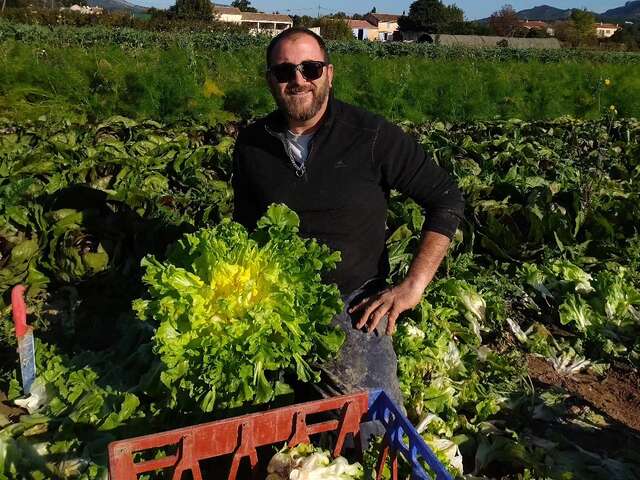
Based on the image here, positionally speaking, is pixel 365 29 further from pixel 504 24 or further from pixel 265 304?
pixel 265 304

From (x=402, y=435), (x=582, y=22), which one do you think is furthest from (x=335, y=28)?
(x=402, y=435)

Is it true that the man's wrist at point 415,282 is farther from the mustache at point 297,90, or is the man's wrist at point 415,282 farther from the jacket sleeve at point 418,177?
the mustache at point 297,90

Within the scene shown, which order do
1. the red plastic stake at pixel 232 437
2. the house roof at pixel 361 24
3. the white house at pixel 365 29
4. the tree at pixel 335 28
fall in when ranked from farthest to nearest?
the white house at pixel 365 29 → the house roof at pixel 361 24 → the tree at pixel 335 28 → the red plastic stake at pixel 232 437

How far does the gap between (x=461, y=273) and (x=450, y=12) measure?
115 meters

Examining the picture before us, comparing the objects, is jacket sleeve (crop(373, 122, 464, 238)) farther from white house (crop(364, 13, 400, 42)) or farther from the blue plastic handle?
white house (crop(364, 13, 400, 42))

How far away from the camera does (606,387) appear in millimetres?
3992

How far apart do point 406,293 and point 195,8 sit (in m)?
80.9

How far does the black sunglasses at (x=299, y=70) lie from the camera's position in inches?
121

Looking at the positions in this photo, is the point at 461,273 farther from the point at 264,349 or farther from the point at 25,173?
the point at 25,173

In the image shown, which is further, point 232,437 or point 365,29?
point 365,29

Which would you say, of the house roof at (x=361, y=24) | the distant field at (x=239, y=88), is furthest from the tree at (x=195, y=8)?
the distant field at (x=239, y=88)

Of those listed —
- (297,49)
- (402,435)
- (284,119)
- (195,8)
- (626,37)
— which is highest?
(195,8)

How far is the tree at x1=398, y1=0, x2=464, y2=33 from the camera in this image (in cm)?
10456

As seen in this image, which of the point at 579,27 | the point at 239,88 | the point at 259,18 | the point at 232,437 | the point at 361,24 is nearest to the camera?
the point at 232,437
